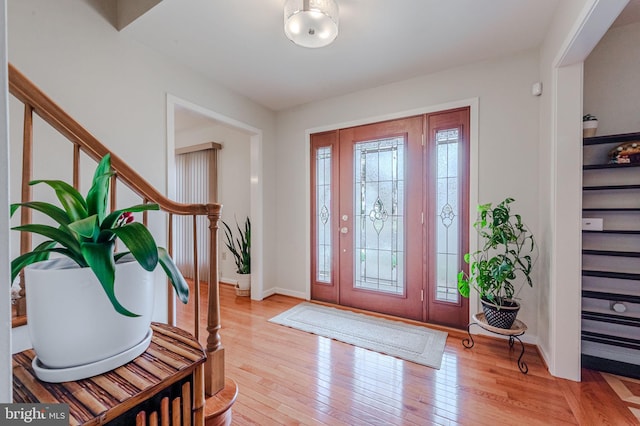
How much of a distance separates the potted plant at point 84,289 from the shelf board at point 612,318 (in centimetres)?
267

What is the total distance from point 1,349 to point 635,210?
2.98 metres

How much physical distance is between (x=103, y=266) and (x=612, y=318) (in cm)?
284

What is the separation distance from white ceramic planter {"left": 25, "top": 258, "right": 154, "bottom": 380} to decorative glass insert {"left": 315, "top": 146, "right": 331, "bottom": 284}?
9.02ft

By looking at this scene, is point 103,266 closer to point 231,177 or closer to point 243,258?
point 243,258

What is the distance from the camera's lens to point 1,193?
15.0 inches

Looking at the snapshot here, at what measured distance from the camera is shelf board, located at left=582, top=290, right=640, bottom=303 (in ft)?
5.84

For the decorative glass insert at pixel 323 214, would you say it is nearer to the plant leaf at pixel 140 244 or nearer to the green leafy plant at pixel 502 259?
the green leafy plant at pixel 502 259

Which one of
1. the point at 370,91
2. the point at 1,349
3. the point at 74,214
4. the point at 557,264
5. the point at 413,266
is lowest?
the point at 413,266

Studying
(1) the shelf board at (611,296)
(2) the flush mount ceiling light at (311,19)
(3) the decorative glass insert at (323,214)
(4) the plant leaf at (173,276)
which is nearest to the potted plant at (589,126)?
(1) the shelf board at (611,296)

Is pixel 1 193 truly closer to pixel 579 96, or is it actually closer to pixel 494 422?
pixel 494 422

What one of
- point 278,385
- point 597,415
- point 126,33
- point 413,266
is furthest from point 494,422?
point 126,33

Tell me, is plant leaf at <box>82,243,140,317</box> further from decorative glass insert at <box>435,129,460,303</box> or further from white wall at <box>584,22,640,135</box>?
white wall at <box>584,22,640,135</box>

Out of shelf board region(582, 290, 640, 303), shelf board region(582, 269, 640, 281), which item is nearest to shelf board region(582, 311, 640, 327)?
shelf board region(582, 290, 640, 303)

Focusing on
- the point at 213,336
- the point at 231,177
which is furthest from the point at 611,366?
the point at 231,177
